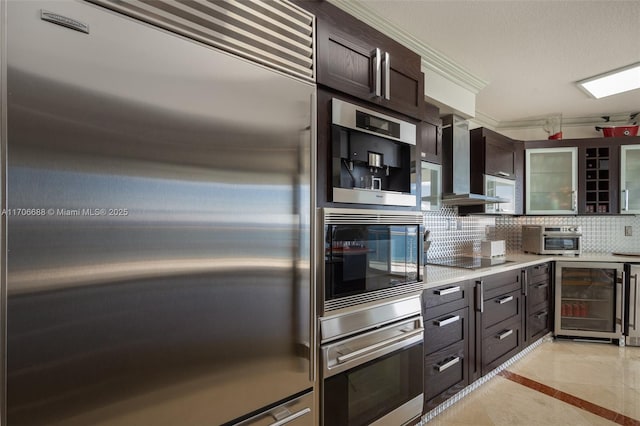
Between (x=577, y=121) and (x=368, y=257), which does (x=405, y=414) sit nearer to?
(x=368, y=257)

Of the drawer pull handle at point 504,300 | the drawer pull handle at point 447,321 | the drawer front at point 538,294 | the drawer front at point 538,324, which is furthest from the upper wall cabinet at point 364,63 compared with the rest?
the drawer front at point 538,324

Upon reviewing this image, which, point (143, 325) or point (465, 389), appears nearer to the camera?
point (143, 325)

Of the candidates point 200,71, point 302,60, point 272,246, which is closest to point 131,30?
point 200,71

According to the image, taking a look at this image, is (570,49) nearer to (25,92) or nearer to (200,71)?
(200,71)

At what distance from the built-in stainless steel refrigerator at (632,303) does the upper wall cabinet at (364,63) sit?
312 centimetres

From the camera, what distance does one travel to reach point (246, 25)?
3.49 ft

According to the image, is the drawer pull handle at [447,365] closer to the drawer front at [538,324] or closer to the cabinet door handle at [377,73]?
the drawer front at [538,324]

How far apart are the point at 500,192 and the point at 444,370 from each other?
2.25 meters

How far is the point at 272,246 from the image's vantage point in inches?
43.6

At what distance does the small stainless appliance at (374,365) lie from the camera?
4.34ft

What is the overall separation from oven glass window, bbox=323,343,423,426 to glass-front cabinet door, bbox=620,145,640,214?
351 centimetres

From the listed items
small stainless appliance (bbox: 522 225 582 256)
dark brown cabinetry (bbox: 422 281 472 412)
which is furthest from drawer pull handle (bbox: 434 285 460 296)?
small stainless appliance (bbox: 522 225 582 256)

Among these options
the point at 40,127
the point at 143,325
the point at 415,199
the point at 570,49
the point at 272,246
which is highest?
the point at 570,49

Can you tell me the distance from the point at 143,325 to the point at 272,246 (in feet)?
1.45
